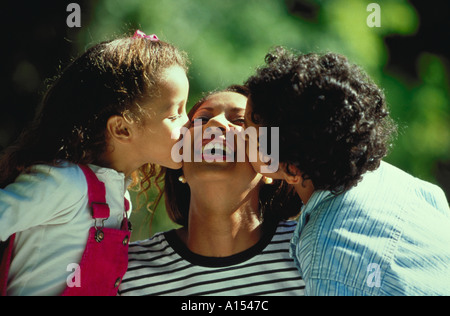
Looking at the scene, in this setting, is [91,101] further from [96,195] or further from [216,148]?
[216,148]

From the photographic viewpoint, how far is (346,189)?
1.66m

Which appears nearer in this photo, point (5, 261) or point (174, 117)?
point (5, 261)

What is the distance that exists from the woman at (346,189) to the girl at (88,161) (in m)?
0.36

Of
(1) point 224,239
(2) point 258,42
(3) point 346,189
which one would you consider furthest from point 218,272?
(2) point 258,42

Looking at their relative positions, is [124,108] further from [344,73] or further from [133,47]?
[344,73]

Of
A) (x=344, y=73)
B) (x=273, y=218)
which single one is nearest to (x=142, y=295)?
(x=273, y=218)

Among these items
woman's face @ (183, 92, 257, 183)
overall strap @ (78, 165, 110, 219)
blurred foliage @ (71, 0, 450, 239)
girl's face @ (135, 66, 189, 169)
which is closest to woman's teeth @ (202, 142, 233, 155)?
woman's face @ (183, 92, 257, 183)

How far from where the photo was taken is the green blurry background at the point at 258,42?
2891 millimetres

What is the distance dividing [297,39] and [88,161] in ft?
5.09

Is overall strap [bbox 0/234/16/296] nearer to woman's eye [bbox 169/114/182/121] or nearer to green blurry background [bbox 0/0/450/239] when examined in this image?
woman's eye [bbox 169/114/182/121]

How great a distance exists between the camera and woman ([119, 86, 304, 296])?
188 centimetres

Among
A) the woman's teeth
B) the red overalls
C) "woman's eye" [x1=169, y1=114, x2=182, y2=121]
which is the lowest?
the red overalls

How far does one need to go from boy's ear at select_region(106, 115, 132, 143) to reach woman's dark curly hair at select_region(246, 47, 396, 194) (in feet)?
1.57
